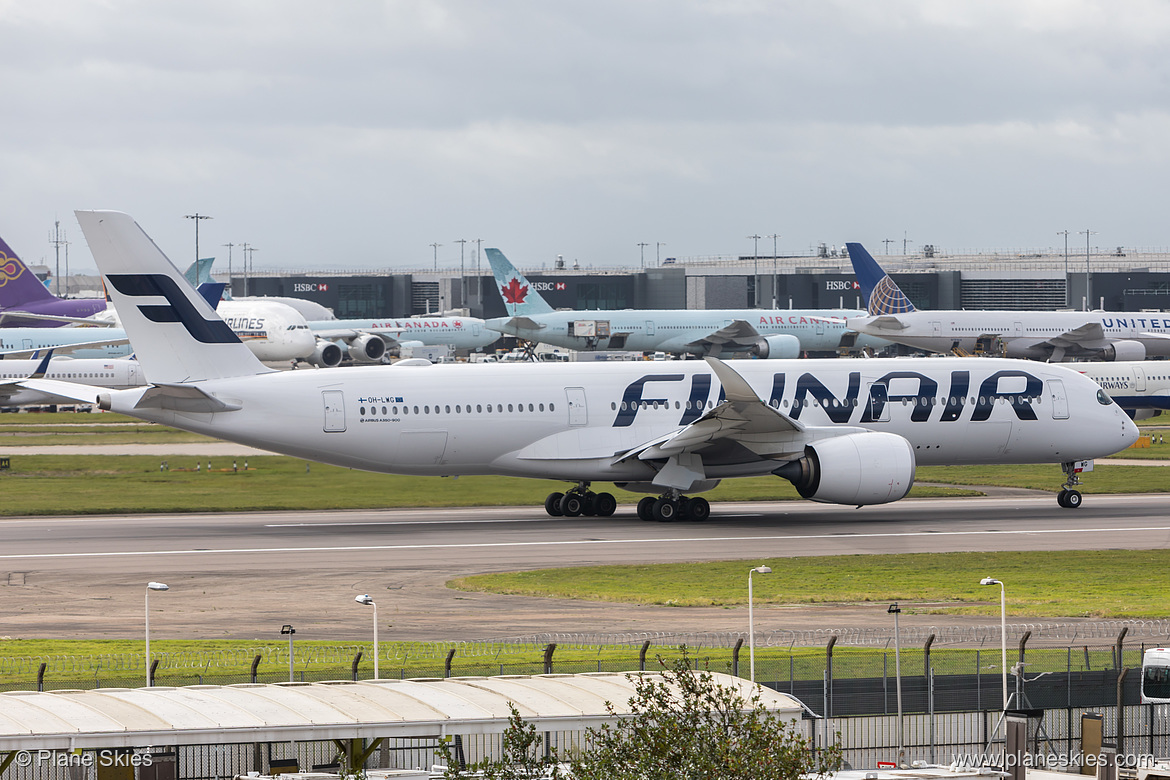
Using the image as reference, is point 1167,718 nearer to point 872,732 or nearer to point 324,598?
A: point 872,732

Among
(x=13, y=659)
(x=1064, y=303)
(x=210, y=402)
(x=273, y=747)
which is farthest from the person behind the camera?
(x=1064, y=303)

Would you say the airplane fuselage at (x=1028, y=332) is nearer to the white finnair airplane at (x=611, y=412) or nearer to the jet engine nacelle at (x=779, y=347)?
the jet engine nacelle at (x=779, y=347)

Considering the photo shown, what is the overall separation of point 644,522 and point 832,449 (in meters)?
5.80

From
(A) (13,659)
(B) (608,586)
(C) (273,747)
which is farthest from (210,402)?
(C) (273,747)

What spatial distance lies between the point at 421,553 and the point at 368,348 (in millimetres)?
91344

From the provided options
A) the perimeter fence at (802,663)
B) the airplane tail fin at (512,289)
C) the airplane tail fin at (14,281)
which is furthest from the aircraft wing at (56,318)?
the perimeter fence at (802,663)

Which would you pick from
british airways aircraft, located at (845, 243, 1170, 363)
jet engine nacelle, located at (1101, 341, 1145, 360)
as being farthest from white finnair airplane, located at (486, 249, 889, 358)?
jet engine nacelle, located at (1101, 341, 1145, 360)

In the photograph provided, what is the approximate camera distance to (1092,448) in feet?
145

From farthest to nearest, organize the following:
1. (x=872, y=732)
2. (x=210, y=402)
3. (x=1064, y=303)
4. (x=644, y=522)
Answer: (x=1064, y=303) → (x=644, y=522) → (x=210, y=402) → (x=872, y=732)

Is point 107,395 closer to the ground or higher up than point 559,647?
higher up

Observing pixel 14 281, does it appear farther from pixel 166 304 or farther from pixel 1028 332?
pixel 166 304

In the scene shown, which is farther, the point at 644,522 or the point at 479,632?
the point at 644,522

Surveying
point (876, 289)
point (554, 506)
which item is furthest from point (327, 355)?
point (554, 506)

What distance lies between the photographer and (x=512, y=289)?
413 ft
